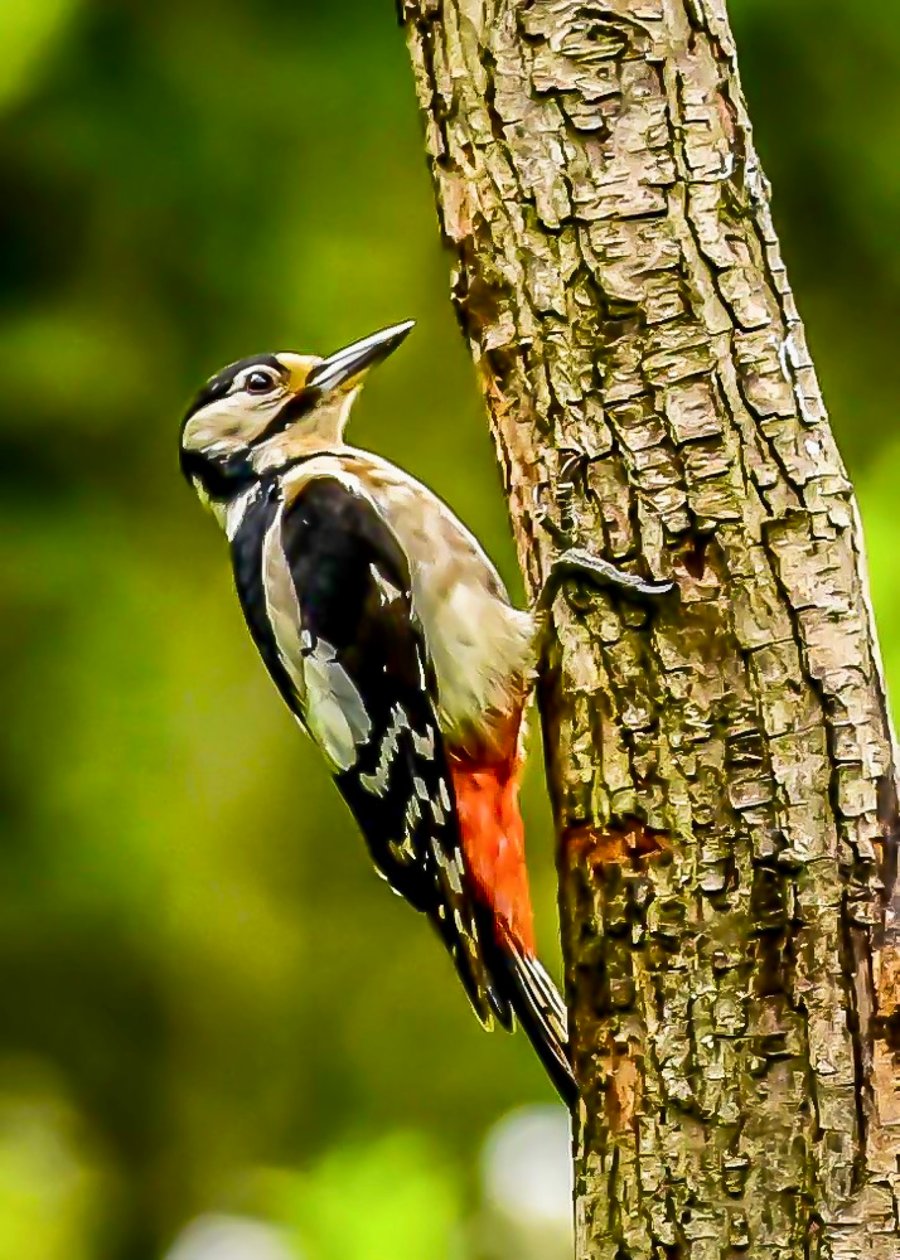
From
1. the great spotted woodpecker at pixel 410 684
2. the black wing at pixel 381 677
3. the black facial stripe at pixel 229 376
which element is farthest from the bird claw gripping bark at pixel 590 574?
the black facial stripe at pixel 229 376

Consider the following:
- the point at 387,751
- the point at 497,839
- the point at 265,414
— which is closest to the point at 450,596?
the point at 387,751

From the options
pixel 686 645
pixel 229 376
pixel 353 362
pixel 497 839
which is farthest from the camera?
pixel 229 376

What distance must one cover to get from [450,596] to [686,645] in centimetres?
66

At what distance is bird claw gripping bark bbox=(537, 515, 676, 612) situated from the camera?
1.84m

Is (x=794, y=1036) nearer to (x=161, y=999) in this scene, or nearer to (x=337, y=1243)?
(x=337, y=1243)

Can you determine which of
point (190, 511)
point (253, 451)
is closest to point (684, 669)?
point (253, 451)

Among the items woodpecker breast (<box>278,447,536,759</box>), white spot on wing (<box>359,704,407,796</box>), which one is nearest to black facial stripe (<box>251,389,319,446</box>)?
woodpecker breast (<box>278,447,536,759</box>)

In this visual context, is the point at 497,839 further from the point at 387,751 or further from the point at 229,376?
the point at 229,376

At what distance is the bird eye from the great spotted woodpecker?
0.16 m

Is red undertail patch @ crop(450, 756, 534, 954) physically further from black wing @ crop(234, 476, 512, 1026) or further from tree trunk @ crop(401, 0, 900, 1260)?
tree trunk @ crop(401, 0, 900, 1260)

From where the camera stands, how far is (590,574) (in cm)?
188

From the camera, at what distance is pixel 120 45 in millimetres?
4316

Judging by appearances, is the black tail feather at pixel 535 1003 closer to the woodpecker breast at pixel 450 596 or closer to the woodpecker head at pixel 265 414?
the woodpecker breast at pixel 450 596

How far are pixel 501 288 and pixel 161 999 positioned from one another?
2940mm
